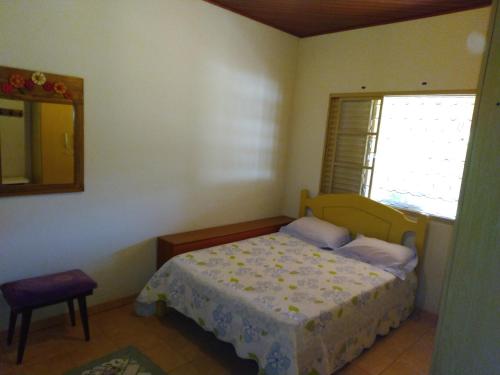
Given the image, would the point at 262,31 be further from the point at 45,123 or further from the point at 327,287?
the point at 327,287

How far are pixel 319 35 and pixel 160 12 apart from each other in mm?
1803

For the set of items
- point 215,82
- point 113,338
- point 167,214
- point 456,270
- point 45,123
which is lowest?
point 113,338

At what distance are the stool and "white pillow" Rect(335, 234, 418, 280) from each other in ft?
6.97

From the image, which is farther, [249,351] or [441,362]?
[249,351]

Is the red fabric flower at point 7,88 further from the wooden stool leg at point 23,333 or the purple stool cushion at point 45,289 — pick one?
the wooden stool leg at point 23,333

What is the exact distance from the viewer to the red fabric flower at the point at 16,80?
2.10 metres

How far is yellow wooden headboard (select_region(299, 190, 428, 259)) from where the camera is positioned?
3020 millimetres

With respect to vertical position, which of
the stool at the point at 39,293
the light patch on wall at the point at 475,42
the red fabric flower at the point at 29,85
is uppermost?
the light patch on wall at the point at 475,42

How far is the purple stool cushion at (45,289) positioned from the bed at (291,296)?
1.79ft

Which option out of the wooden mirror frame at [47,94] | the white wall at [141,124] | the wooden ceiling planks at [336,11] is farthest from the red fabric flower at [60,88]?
the wooden ceiling planks at [336,11]

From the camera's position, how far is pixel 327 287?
7.73ft

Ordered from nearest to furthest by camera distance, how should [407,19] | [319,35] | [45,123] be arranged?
[45,123]
[407,19]
[319,35]

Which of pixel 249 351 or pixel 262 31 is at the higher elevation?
pixel 262 31

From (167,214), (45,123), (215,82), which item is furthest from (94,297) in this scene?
(215,82)
